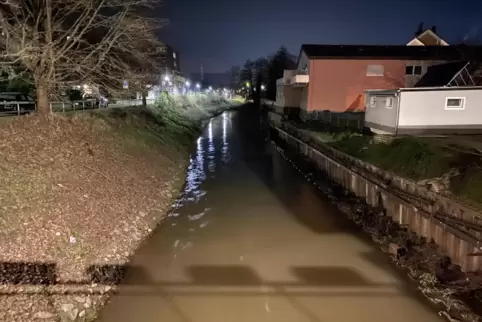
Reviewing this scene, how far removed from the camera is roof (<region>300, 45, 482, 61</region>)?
36375 millimetres

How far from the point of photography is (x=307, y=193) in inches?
735

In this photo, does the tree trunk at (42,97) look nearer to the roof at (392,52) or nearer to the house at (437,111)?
the house at (437,111)

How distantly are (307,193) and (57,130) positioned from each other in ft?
38.5

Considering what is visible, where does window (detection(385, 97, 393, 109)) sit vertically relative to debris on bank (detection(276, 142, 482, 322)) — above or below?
above

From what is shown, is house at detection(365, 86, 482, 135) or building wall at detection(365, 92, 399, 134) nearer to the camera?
house at detection(365, 86, 482, 135)

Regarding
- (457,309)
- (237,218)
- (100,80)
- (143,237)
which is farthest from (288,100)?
(457,309)

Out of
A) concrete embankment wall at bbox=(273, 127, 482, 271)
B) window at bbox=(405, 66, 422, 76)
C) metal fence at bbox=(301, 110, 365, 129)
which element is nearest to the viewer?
concrete embankment wall at bbox=(273, 127, 482, 271)

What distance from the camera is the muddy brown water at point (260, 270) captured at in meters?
7.96

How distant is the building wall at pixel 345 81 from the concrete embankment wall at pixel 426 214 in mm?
19832

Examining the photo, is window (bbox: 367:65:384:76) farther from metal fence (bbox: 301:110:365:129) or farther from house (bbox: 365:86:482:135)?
house (bbox: 365:86:482:135)

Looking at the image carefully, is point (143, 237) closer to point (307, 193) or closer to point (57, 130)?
point (57, 130)

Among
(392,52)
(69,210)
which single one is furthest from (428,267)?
(392,52)

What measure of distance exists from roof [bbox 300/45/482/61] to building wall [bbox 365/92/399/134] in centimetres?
1448

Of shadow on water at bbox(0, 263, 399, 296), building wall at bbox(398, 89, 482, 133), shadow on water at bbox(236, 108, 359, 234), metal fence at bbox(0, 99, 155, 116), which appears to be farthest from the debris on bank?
metal fence at bbox(0, 99, 155, 116)
